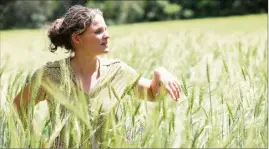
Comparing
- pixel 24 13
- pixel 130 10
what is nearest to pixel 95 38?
pixel 24 13

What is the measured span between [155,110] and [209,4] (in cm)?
3590

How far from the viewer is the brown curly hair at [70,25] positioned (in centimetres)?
203

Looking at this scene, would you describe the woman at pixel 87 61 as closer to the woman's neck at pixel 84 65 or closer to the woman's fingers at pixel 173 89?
the woman's neck at pixel 84 65

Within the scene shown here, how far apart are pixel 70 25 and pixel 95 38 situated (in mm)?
111

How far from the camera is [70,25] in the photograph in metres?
2.07

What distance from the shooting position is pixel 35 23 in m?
33.5

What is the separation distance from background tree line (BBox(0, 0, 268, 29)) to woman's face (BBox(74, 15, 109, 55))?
2940 cm

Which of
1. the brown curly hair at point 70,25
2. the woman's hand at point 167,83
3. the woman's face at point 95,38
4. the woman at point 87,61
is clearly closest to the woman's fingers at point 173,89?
the woman's hand at point 167,83

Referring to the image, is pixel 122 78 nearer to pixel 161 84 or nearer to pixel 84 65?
pixel 84 65

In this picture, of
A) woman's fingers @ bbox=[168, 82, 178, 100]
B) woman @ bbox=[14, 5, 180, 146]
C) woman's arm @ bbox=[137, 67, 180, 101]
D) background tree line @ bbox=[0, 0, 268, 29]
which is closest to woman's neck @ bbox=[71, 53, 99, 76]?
woman @ bbox=[14, 5, 180, 146]

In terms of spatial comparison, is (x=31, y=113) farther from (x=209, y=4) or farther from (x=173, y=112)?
(x=209, y=4)

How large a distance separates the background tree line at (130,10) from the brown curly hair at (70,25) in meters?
29.3

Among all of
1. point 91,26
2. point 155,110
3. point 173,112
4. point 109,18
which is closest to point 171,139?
point 173,112

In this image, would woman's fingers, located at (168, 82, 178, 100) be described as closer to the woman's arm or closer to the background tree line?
the woman's arm
